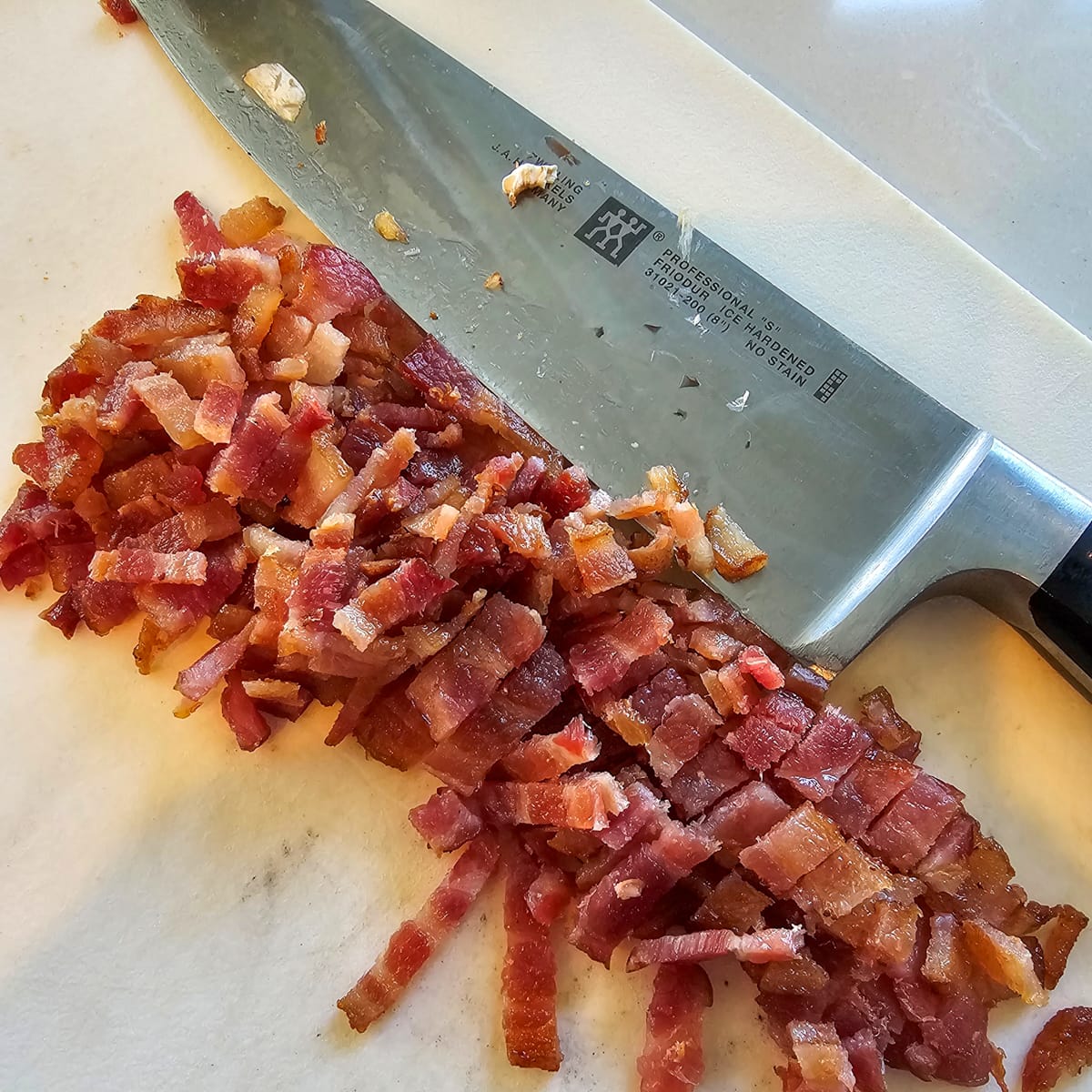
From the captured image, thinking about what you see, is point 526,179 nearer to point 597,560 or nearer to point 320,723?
point 597,560

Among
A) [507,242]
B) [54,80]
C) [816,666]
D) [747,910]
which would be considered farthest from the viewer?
[54,80]

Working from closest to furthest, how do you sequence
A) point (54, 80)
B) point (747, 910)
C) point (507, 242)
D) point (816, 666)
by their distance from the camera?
point (747, 910), point (816, 666), point (507, 242), point (54, 80)

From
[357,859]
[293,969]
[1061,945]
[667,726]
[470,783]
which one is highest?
[1061,945]

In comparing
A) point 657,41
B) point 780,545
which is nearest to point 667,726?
point 780,545

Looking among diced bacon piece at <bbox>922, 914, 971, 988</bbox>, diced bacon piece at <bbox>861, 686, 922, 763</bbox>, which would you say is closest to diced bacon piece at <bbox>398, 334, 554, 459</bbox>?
diced bacon piece at <bbox>861, 686, 922, 763</bbox>

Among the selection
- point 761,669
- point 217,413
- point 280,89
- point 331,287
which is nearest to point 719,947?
point 761,669

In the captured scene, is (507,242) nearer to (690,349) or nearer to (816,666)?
(690,349)
